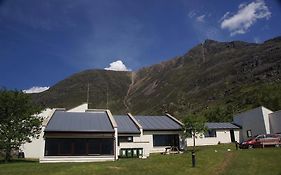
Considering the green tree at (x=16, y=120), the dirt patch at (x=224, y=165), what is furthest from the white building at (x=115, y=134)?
the dirt patch at (x=224, y=165)

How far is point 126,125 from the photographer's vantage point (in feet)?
166

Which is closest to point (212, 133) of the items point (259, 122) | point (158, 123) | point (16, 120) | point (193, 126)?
point (259, 122)

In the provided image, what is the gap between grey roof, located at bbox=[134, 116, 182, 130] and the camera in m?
51.2

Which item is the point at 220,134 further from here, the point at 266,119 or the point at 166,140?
the point at 166,140

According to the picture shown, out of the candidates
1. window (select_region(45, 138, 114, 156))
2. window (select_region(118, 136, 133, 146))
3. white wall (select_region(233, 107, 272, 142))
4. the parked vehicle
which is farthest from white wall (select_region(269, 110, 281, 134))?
window (select_region(45, 138, 114, 156))

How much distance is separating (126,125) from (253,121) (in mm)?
25182

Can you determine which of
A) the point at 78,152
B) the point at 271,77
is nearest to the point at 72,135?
the point at 78,152

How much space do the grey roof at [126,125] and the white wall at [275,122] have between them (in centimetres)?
2428

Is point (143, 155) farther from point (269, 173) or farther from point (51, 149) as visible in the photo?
point (269, 173)

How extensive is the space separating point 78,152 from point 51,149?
3.51 meters

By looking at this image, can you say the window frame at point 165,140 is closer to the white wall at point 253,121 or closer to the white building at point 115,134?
the white building at point 115,134

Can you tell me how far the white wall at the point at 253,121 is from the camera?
56.3 meters

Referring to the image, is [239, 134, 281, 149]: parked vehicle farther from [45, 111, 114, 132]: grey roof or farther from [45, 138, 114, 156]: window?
[45, 111, 114, 132]: grey roof

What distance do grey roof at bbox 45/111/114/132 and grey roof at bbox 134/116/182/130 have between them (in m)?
6.59
